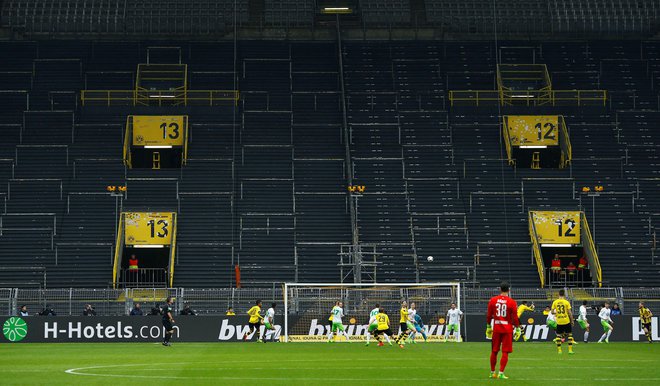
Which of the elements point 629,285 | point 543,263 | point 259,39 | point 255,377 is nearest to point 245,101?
point 259,39

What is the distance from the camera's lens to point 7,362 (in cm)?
3256

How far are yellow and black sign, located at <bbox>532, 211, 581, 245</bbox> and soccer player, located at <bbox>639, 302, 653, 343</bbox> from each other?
10790 millimetres

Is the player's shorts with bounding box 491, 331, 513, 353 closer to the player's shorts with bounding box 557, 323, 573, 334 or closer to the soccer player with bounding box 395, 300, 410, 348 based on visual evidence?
the player's shorts with bounding box 557, 323, 573, 334

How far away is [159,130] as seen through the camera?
6369cm

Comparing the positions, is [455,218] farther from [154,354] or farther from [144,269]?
[154,354]

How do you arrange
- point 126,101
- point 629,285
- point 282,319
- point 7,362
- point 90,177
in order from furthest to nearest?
point 126,101 < point 90,177 < point 629,285 < point 282,319 < point 7,362

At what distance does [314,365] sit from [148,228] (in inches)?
1202

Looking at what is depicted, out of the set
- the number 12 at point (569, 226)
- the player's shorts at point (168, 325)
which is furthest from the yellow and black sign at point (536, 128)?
the player's shorts at point (168, 325)

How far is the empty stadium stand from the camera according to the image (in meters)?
57.5

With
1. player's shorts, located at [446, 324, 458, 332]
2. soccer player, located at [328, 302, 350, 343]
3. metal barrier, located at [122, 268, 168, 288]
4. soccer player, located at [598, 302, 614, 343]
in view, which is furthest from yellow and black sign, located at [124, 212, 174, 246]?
soccer player, located at [598, 302, 614, 343]

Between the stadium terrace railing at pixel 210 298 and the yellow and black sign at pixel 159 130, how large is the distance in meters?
13.2

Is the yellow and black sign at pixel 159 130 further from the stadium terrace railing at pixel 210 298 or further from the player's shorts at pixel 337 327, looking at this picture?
the player's shorts at pixel 337 327

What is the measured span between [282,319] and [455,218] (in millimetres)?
14075

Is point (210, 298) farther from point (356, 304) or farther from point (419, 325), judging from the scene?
point (419, 325)
